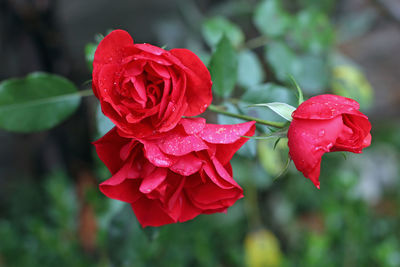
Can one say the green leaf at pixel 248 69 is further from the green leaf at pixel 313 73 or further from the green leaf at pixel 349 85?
the green leaf at pixel 349 85

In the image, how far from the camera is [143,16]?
→ 165cm

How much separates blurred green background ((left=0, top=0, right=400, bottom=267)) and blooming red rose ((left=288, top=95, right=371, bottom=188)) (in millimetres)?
155

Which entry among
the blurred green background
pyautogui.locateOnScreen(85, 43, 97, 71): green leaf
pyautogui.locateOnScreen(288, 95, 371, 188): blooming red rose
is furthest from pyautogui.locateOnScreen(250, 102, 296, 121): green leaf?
pyautogui.locateOnScreen(85, 43, 97, 71): green leaf

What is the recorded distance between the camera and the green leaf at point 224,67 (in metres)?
0.54

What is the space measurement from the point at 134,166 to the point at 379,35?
2.10 meters

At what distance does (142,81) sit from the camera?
1.24ft

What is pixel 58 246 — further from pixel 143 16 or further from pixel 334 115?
pixel 334 115

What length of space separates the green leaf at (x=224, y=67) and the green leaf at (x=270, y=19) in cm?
28

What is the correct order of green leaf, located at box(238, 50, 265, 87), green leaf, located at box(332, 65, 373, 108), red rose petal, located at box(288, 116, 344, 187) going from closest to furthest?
red rose petal, located at box(288, 116, 344, 187) < green leaf, located at box(238, 50, 265, 87) < green leaf, located at box(332, 65, 373, 108)

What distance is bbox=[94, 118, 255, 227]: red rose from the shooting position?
37 centimetres

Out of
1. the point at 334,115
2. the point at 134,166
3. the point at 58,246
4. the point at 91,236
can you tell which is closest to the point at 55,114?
the point at 134,166

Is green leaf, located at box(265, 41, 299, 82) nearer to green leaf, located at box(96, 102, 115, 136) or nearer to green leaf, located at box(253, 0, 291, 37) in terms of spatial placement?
green leaf, located at box(253, 0, 291, 37)

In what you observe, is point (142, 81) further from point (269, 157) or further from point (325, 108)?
point (269, 157)

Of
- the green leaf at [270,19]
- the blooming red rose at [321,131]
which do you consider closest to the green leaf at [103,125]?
the blooming red rose at [321,131]
